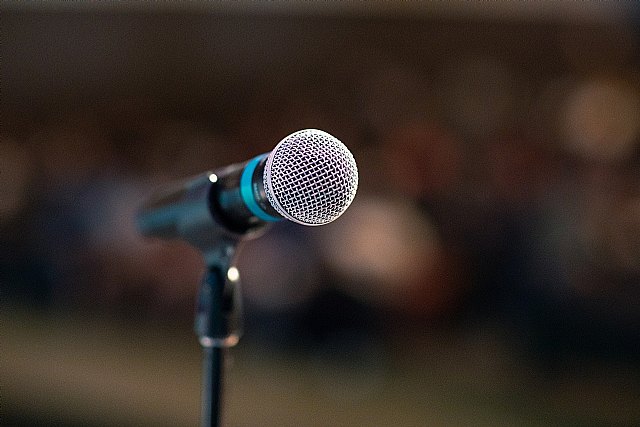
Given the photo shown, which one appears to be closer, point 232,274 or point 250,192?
point 250,192

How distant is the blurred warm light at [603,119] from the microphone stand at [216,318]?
2.86 m

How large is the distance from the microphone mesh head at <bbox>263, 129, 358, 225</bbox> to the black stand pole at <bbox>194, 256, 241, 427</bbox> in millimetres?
235

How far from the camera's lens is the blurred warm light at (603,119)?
3422 millimetres

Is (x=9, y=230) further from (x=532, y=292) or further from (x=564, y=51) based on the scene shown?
(x=564, y=51)

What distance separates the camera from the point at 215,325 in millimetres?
854

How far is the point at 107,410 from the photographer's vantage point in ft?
8.65

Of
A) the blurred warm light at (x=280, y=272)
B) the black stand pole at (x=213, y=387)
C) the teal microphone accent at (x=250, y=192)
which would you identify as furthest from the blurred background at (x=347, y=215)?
the teal microphone accent at (x=250, y=192)

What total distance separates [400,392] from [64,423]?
126cm

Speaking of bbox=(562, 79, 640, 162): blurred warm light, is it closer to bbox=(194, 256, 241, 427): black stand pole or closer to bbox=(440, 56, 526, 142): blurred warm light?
bbox=(440, 56, 526, 142): blurred warm light

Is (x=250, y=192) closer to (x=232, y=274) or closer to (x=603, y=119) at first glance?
(x=232, y=274)

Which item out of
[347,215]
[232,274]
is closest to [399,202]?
[347,215]

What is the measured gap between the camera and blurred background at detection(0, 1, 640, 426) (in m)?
2.81

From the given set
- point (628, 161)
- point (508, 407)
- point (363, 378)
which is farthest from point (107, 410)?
point (628, 161)

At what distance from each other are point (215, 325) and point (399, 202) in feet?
7.94
